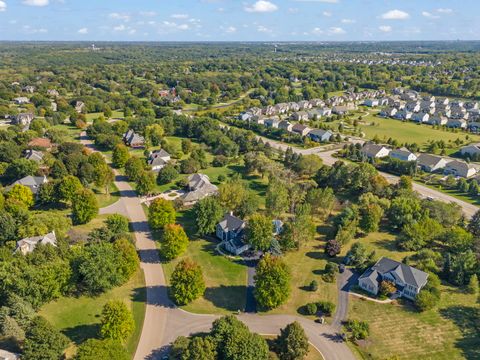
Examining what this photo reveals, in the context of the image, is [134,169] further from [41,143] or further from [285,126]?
[285,126]

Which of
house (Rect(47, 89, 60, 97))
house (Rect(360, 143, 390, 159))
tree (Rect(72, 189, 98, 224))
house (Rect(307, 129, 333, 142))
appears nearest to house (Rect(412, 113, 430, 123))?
house (Rect(307, 129, 333, 142))

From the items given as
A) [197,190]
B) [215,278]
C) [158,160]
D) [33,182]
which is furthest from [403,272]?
[33,182]

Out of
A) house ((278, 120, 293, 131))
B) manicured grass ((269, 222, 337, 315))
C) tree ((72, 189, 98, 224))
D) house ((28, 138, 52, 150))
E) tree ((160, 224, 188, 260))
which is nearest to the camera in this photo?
manicured grass ((269, 222, 337, 315))

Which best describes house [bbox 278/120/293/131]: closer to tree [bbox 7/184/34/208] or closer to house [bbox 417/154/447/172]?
house [bbox 417/154/447/172]

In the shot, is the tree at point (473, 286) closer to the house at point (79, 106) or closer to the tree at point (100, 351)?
the tree at point (100, 351)

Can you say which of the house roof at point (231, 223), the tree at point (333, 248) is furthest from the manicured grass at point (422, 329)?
the house roof at point (231, 223)

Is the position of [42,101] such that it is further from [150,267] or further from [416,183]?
[416,183]
